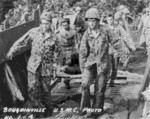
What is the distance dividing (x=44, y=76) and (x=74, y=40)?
20.3 inches

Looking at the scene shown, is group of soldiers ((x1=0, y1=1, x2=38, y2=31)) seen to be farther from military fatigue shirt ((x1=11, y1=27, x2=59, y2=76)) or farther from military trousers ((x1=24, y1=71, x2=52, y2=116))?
military trousers ((x1=24, y1=71, x2=52, y2=116))

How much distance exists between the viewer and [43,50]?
394 cm

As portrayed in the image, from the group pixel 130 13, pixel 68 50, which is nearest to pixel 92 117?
pixel 68 50

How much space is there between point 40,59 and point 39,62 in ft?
0.11

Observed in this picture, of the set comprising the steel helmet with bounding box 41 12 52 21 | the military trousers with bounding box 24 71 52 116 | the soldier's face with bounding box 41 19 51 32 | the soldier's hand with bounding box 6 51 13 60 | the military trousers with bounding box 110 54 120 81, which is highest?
the steel helmet with bounding box 41 12 52 21

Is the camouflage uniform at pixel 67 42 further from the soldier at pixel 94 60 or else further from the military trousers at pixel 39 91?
the military trousers at pixel 39 91

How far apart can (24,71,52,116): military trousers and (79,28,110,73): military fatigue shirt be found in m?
0.46

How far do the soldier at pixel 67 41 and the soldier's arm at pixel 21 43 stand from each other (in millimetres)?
366

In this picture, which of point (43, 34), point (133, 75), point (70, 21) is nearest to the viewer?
point (43, 34)

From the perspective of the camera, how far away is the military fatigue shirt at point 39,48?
3910 millimetres

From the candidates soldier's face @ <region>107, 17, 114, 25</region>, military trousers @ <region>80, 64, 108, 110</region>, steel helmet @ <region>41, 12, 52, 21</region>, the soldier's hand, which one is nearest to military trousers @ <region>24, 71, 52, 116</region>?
the soldier's hand

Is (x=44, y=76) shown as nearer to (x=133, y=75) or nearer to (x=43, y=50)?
(x=43, y=50)

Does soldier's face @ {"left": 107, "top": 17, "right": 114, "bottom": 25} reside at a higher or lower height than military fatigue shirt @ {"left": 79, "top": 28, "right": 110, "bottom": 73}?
higher

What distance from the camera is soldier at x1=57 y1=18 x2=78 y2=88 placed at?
161 inches
